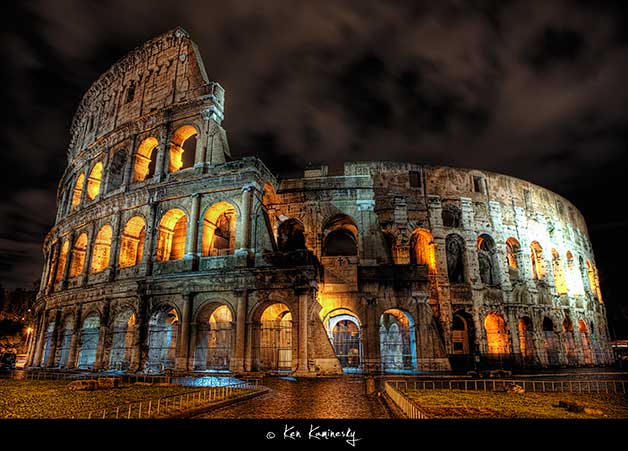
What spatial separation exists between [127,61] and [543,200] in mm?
30621

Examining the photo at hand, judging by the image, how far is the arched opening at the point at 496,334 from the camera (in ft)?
76.2

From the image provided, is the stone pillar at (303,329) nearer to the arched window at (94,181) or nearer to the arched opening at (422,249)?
the arched opening at (422,249)

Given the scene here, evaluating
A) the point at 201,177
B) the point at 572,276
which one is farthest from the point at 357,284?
the point at 572,276

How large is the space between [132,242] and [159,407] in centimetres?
1712

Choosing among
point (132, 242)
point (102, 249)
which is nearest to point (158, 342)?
point (132, 242)

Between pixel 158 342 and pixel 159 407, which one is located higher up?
pixel 158 342

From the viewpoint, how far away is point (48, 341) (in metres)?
23.8

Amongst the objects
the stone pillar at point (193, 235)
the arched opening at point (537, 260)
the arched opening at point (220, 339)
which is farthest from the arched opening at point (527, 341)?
the stone pillar at point (193, 235)

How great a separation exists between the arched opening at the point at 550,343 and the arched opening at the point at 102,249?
2759cm

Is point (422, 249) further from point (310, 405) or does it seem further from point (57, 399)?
point (57, 399)

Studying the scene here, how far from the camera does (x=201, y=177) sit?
1994 cm

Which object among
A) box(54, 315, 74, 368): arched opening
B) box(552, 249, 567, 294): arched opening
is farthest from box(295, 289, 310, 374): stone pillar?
box(552, 249, 567, 294): arched opening

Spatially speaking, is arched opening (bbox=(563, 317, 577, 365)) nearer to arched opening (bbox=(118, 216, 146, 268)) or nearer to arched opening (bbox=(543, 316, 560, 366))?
arched opening (bbox=(543, 316, 560, 366))
